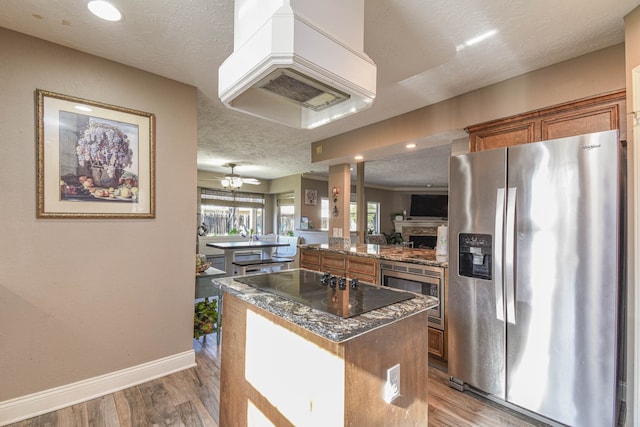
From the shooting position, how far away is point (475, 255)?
86.1 inches

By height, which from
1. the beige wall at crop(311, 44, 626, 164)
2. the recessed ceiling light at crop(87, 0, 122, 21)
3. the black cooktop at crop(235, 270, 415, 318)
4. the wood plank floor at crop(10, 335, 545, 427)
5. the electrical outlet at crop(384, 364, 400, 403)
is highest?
the recessed ceiling light at crop(87, 0, 122, 21)

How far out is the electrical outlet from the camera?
1.14 meters

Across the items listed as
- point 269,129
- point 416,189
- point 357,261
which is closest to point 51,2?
point 269,129

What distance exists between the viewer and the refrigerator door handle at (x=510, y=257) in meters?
1.95

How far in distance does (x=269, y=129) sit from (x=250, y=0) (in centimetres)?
266

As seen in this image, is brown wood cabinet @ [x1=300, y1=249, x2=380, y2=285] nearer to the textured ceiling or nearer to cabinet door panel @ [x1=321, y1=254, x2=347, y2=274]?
cabinet door panel @ [x1=321, y1=254, x2=347, y2=274]

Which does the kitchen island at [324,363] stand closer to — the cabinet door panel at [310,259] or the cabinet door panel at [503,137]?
the cabinet door panel at [503,137]

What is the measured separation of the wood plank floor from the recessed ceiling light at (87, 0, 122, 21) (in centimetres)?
252

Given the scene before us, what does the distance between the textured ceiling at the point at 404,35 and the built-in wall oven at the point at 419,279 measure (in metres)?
1.64

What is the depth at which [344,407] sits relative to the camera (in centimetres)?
98

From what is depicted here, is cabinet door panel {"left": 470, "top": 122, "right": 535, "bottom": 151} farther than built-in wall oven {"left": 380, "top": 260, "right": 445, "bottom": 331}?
No

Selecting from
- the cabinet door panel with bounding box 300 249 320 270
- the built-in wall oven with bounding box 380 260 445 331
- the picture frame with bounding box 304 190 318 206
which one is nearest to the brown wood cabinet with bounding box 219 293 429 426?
the built-in wall oven with bounding box 380 260 445 331

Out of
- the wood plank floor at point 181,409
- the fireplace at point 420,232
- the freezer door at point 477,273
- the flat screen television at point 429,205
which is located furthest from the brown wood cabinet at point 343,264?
the flat screen television at point 429,205

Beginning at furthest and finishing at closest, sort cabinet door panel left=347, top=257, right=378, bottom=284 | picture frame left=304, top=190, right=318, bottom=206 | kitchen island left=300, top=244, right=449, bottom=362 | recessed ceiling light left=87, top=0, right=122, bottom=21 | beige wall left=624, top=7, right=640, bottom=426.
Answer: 1. picture frame left=304, top=190, right=318, bottom=206
2. cabinet door panel left=347, top=257, right=378, bottom=284
3. kitchen island left=300, top=244, right=449, bottom=362
4. recessed ceiling light left=87, top=0, right=122, bottom=21
5. beige wall left=624, top=7, right=640, bottom=426
